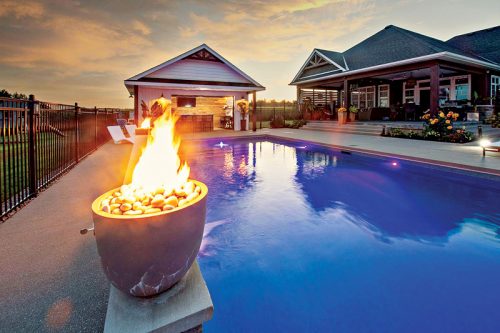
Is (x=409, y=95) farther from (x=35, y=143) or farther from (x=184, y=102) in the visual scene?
(x=35, y=143)

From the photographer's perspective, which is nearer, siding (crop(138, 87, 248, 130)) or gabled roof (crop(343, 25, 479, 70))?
gabled roof (crop(343, 25, 479, 70))

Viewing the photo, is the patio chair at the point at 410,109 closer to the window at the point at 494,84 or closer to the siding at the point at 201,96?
the window at the point at 494,84

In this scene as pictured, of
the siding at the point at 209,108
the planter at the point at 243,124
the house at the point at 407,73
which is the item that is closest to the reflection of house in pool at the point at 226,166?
the planter at the point at 243,124

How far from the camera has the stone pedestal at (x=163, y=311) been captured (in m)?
1.52

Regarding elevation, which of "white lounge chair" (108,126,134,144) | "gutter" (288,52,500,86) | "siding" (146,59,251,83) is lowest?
"white lounge chair" (108,126,134,144)

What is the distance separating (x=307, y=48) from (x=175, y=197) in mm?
24836

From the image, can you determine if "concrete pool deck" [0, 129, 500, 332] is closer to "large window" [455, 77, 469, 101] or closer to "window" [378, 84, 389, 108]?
"large window" [455, 77, 469, 101]

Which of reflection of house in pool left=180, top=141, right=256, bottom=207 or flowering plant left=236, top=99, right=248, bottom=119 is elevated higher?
flowering plant left=236, top=99, right=248, bottom=119

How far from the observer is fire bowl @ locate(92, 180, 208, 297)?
4.86ft

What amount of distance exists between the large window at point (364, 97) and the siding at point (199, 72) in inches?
408

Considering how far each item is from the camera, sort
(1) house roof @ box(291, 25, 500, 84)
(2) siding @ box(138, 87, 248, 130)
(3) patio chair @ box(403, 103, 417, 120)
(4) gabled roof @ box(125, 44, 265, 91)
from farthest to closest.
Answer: (3) patio chair @ box(403, 103, 417, 120)
(2) siding @ box(138, 87, 248, 130)
(4) gabled roof @ box(125, 44, 265, 91)
(1) house roof @ box(291, 25, 500, 84)

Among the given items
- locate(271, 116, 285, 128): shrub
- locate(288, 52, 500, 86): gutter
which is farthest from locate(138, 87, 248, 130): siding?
locate(288, 52, 500, 86): gutter

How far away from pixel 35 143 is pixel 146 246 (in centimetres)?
443

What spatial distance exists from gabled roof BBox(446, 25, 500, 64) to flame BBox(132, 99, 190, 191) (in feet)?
70.8
